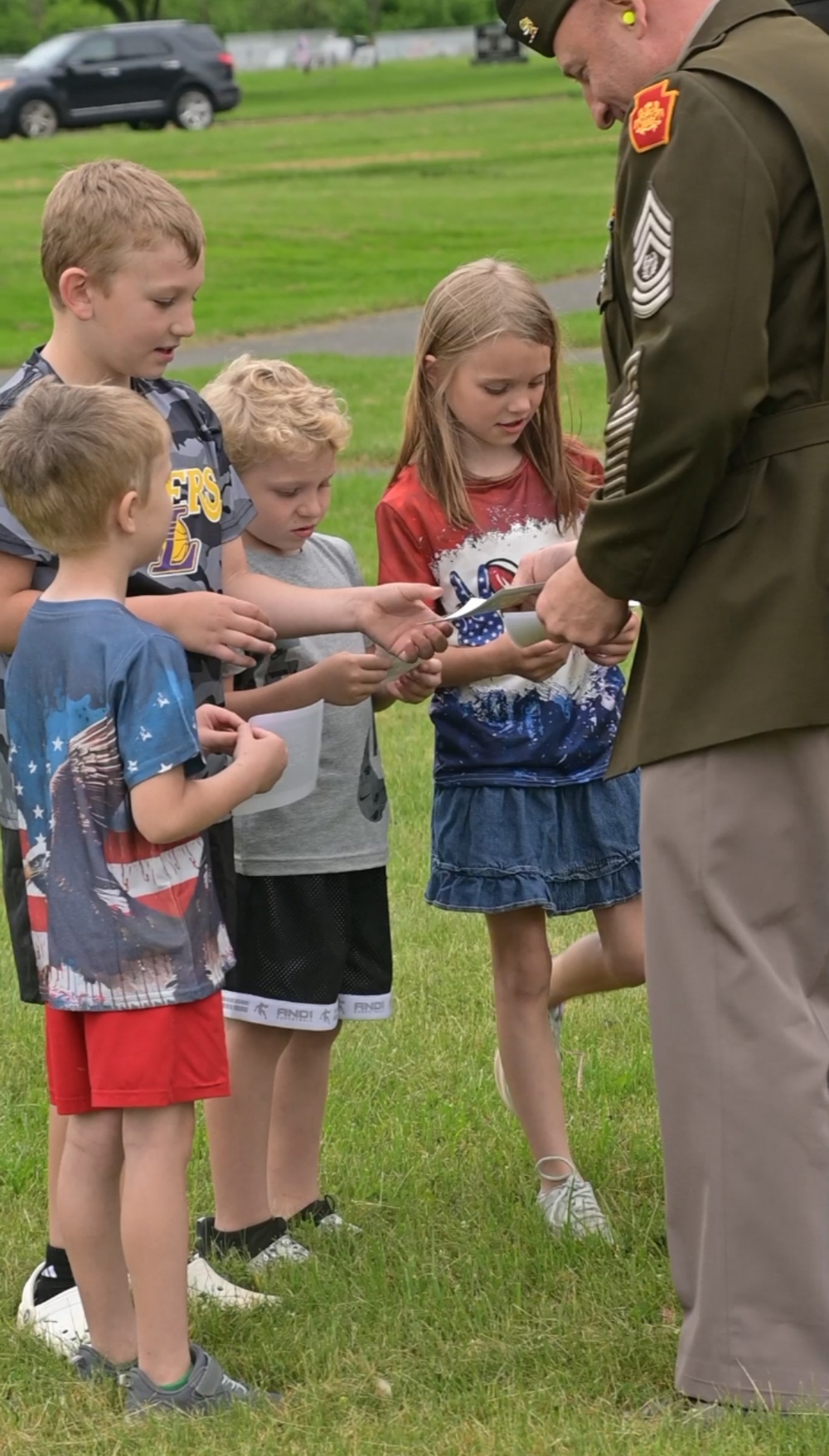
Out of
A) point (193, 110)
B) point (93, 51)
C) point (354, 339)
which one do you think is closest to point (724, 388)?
point (354, 339)

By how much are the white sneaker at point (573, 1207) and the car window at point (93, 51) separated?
45.1 metres

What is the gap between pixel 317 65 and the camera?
82562mm

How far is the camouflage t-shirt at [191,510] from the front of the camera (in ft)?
11.8

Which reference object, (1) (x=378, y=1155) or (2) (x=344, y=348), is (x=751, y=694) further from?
(2) (x=344, y=348)

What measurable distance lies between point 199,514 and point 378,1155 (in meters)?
1.57

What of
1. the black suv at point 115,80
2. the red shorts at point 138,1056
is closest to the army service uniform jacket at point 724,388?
the red shorts at point 138,1056

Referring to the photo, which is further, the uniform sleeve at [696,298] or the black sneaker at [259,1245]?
the black sneaker at [259,1245]

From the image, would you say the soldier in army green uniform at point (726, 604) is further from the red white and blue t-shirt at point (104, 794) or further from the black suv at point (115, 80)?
the black suv at point (115, 80)

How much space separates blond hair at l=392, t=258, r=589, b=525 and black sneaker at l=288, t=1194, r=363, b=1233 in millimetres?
1397

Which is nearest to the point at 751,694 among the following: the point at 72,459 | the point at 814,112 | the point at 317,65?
the point at 814,112

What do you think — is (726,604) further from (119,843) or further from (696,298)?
(119,843)

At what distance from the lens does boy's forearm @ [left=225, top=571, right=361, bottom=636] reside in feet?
12.5

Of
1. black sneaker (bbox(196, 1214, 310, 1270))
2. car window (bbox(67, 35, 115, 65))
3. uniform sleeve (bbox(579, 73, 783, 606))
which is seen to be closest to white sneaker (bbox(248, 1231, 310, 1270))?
black sneaker (bbox(196, 1214, 310, 1270))

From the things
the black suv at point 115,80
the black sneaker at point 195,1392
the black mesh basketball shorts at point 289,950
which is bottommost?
the black suv at point 115,80
